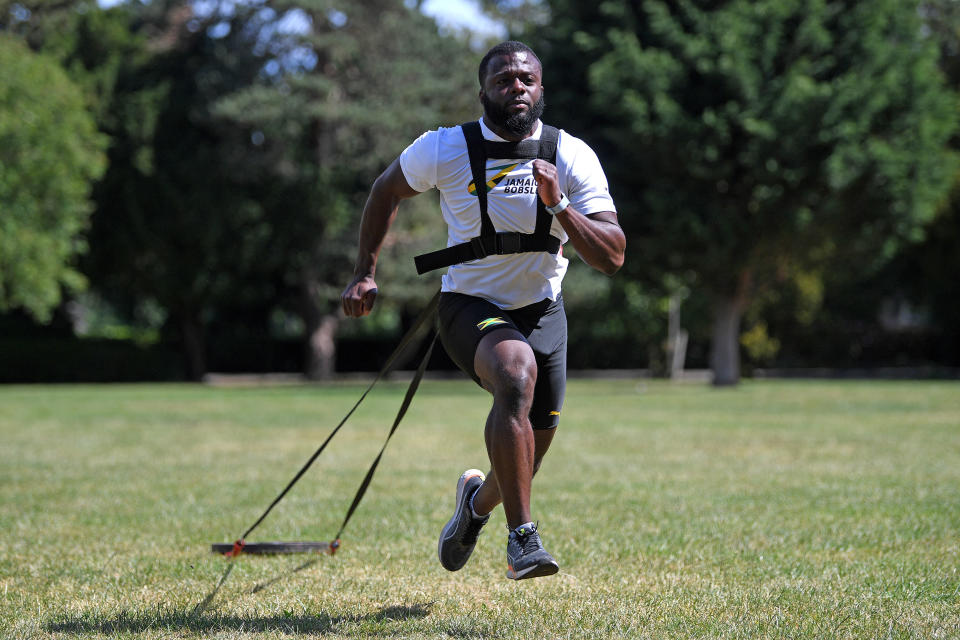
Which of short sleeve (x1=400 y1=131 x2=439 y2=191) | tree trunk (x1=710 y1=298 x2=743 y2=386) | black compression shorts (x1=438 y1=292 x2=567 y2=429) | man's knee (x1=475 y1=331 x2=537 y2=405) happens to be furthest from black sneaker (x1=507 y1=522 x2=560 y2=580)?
tree trunk (x1=710 y1=298 x2=743 y2=386)

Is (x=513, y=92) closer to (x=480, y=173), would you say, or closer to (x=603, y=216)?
(x=480, y=173)

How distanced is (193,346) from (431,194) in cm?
1116

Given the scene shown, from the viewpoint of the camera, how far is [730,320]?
31.5 meters

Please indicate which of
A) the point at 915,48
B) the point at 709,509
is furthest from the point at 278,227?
the point at 709,509

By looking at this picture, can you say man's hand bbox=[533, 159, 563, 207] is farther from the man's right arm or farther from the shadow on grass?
the shadow on grass

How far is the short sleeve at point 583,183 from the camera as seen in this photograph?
4684mm

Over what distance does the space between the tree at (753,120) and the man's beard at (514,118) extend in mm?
22166

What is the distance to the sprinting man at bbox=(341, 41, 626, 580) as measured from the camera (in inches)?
174

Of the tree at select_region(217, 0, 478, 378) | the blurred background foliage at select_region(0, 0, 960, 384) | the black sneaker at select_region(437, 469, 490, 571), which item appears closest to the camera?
the black sneaker at select_region(437, 469, 490, 571)

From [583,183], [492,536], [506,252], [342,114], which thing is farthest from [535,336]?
[342,114]

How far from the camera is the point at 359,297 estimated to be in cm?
482

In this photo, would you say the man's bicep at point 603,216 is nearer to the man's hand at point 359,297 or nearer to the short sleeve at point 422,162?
the short sleeve at point 422,162

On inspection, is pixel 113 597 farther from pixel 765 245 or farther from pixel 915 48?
pixel 915 48

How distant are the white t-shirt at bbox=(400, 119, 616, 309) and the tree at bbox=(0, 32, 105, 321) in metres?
28.3
